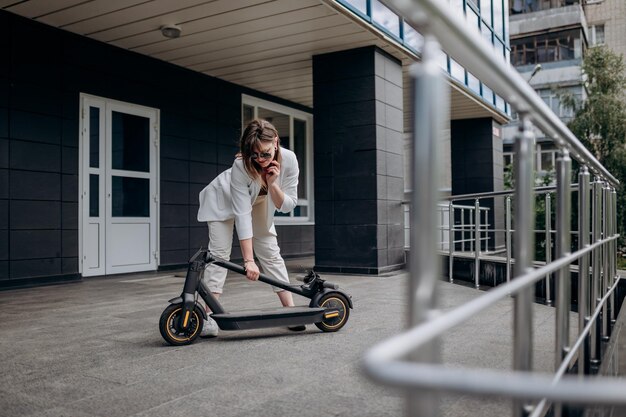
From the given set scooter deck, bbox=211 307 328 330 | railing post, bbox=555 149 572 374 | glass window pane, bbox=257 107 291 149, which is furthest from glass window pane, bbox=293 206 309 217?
railing post, bbox=555 149 572 374

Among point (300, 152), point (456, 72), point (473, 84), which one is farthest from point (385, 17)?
point (300, 152)

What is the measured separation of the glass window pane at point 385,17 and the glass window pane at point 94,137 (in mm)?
4119

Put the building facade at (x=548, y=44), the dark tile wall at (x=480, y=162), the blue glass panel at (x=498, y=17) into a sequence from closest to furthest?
the blue glass panel at (x=498, y=17) → the dark tile wall at (x=480, y=162) → the building facade at (x=548, y=44)

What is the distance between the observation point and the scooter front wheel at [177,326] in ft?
11.7

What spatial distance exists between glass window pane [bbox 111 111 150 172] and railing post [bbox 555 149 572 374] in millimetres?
7275

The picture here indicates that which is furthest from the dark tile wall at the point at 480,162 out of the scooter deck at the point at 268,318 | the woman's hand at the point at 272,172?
the woman's hand at the point at 272,172

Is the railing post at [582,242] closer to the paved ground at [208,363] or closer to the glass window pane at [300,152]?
the paved ground at [208,363]

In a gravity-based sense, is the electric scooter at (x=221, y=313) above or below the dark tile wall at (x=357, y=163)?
below

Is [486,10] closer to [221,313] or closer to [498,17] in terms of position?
[498,17]

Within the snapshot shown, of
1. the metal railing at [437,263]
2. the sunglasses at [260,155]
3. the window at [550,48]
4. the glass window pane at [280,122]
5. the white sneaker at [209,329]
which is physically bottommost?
the white sneaker at [209,329]

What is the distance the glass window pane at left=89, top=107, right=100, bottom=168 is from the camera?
8.02 meters

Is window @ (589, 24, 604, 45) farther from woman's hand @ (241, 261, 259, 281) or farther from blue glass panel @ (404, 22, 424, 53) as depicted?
woman's hand @ (241, 261, 259, 281)

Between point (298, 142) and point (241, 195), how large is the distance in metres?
8.80

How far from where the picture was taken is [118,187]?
8.45 meters
